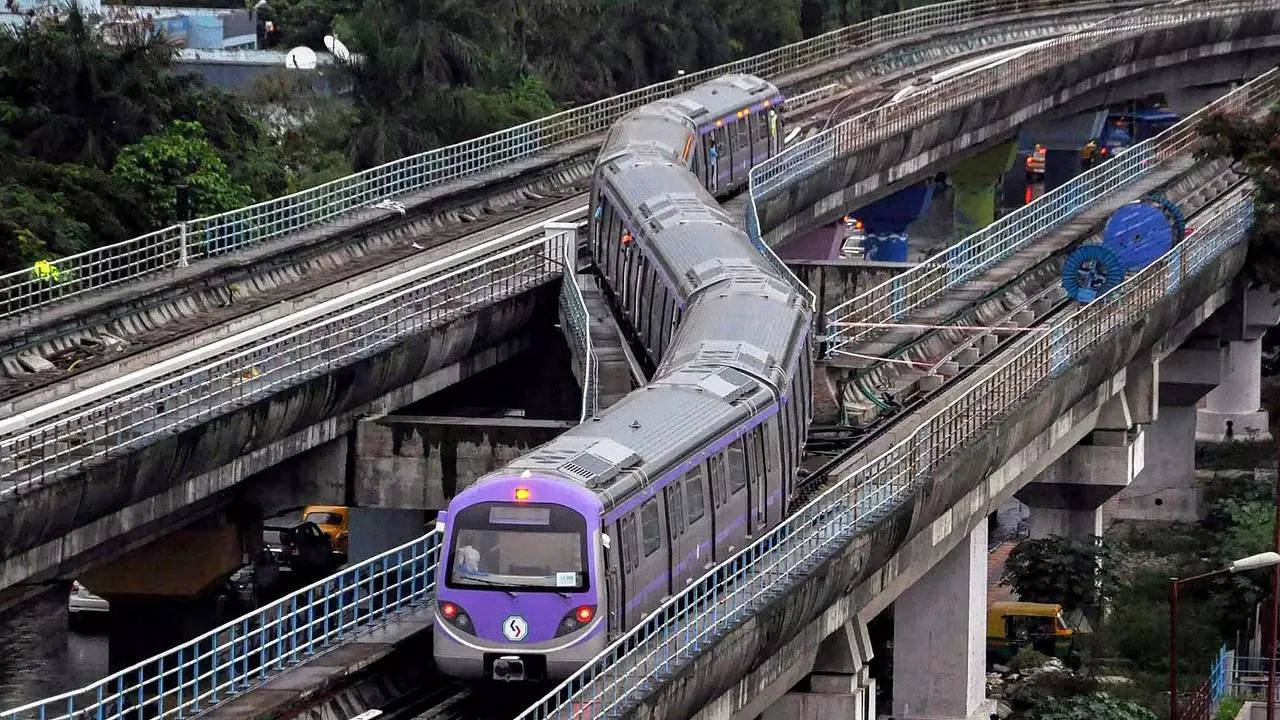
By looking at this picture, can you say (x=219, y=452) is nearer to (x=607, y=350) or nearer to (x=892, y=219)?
(x=607, y=350)

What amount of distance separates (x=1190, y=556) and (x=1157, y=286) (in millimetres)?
8698

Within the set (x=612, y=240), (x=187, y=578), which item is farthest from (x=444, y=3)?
(x=187, y=578)

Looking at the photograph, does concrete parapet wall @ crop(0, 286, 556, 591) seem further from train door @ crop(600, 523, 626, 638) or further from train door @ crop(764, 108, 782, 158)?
train door @ crop(764, 108, 782, 158)

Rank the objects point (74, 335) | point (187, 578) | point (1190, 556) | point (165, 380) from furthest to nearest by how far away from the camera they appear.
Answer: point (1190, 556) < point (74, 335) < point (187, 578) < point (165, 380)

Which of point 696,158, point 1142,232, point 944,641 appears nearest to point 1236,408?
point 1142,232

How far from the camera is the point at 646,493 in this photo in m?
30.5

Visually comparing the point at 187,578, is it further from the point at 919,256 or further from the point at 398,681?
the point at 919,256

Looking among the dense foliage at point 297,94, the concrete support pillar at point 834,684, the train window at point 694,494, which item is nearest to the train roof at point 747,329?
the train window at point 694,494

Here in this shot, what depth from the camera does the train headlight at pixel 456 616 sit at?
95.8 ft

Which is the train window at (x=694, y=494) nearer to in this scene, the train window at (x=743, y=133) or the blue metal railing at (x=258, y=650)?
the blue metal railing at (x=258, y=650)

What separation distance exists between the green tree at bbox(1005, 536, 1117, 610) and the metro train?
13.6 meters

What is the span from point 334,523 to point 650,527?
2692 cm

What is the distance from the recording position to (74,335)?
46.6 meters

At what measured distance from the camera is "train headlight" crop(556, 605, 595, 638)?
95.0 feet
